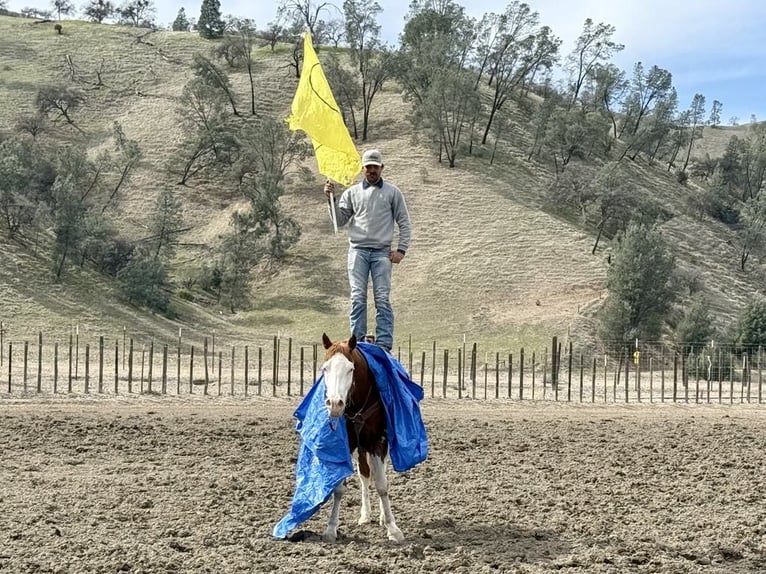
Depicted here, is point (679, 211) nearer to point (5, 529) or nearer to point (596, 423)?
point (596, 423)

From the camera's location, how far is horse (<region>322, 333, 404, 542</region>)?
635 centimetres

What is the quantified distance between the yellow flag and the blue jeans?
Result: 1103 mm

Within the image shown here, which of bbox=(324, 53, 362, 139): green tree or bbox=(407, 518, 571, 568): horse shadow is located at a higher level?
bbox=(324, 53, 362, 139): green tree

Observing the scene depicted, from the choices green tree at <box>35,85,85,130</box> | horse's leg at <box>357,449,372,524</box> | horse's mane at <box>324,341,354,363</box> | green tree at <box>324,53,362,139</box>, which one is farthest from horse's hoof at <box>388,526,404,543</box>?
green tree at <box>35,85,85,130</box>

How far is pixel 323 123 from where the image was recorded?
28.9 feet

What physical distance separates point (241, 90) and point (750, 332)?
48.2 metres

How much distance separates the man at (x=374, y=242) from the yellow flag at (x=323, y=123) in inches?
33.2

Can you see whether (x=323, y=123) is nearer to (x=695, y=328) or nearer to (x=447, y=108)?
(x=695, y=328)

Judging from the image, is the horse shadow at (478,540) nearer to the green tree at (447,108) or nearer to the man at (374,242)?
the man at (374,242)

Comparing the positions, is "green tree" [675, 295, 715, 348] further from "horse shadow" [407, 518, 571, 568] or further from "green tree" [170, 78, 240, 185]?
"green tree" [170, 78, 240, 185]

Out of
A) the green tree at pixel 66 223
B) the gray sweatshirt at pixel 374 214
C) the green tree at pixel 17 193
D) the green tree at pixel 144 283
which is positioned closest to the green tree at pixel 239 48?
the green tree at pixel 17 193

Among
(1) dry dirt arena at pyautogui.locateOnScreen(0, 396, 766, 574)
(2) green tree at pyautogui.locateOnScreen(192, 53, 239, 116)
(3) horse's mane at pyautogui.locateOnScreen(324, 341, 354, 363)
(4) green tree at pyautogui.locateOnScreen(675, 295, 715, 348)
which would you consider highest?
(2) green tree at pyautogui.locateOnScreen(192, 53, 239, 116)

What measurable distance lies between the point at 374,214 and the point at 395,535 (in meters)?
2.73

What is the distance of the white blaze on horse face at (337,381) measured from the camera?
596 cm
